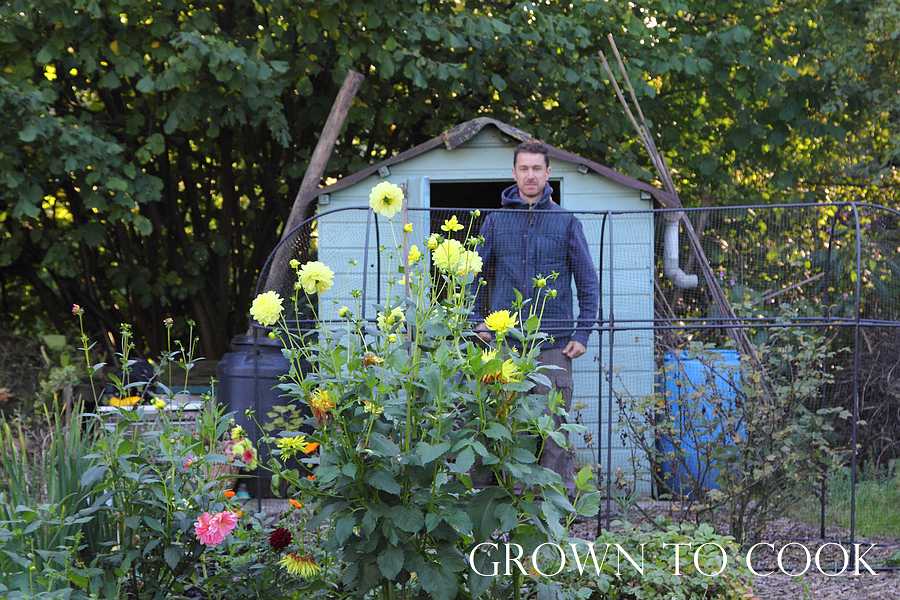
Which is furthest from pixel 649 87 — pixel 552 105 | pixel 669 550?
pixel 669 550

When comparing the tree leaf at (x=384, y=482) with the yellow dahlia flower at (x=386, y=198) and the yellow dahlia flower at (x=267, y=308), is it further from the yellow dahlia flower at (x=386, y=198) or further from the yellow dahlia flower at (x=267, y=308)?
the yellow dahlia flower at (x=386, y=198)

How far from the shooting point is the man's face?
5344 millimetres

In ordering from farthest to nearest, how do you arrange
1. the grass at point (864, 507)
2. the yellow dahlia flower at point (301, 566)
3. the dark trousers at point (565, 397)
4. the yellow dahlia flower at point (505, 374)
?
1. the grass at point (864, 507)
2. the dark trousers at point (565, 397)
3. the yellow dahlia flower at point (301, 566)
4. the yellow dahlia flower at point (505, 374)

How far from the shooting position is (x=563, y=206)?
704 cm

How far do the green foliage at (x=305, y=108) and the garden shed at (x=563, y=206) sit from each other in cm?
97

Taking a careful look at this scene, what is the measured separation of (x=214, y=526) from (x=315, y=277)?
2.61ft

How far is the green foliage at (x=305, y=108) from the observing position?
7637 millimetres

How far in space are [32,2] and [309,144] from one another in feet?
8.90

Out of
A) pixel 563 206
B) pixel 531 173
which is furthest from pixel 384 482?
pixel 563 206

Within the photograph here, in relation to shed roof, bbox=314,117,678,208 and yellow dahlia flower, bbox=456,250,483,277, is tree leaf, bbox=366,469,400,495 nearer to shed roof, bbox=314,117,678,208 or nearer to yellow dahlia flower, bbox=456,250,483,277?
yellow dahlia flower, bbox=456,250,483,277

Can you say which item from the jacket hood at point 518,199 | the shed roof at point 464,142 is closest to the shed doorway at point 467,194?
the shed roof at point 464,142

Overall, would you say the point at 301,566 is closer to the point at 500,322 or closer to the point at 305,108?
the point at 500,322

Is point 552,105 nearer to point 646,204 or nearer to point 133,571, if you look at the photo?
point 646,204

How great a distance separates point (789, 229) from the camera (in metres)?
6.47
